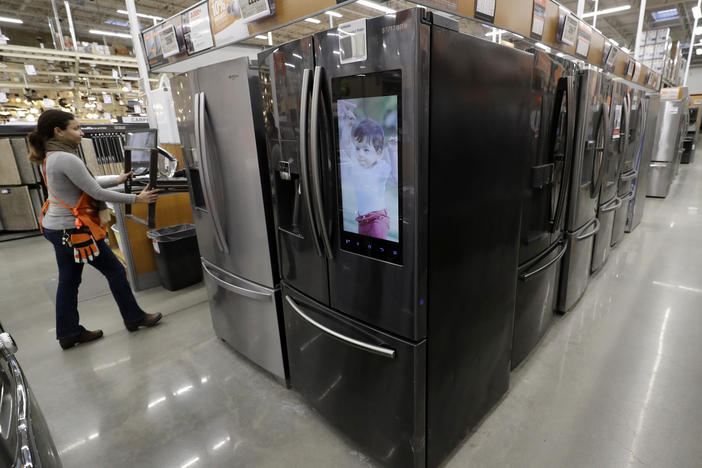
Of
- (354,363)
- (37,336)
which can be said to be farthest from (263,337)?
(37,336)

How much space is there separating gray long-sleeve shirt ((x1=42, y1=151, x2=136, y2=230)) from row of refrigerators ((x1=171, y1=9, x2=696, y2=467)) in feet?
2.03

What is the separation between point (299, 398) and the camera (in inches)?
83.8

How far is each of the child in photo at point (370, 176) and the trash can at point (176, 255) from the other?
9.00ft

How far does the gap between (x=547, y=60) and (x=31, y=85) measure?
33.9 ft

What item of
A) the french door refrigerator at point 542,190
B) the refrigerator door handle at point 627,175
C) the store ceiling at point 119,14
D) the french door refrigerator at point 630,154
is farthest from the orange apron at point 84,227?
the store ceiling at point 119,14

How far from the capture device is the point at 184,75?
2.13 metres

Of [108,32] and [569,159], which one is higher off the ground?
[108,32]

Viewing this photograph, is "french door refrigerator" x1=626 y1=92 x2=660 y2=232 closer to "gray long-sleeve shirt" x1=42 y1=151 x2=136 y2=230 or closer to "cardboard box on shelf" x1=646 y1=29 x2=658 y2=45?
"cardboard box on shelf" x1=646 y1=29 x2=658 y2=45

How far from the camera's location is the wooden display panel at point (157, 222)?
3516 mm

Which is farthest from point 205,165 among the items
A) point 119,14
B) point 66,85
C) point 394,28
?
point 119,14

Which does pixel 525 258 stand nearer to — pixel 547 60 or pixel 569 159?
pixel 569 159

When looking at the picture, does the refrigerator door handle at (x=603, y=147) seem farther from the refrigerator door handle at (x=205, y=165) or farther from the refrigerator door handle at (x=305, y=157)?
the refrigerator door handle at (x=205, y=165)

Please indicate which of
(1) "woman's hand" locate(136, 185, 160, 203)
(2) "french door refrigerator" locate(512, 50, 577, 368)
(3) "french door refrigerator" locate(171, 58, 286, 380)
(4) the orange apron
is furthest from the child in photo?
(4) the orange apron

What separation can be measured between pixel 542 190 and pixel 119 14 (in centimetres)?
1410
